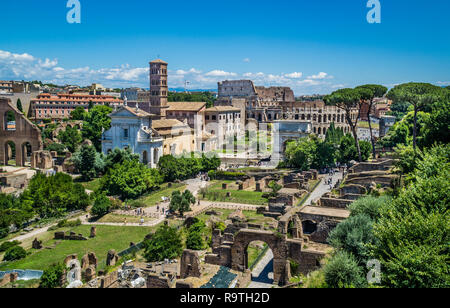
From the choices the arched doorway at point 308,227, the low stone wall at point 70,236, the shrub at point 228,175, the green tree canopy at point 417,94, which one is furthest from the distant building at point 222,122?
the arched doorway at point 308,227

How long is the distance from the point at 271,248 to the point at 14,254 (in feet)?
52.4

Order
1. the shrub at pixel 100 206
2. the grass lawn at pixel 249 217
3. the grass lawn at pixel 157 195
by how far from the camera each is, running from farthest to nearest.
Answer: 1. the grass lawn at pixel 157 195
2. the shrub at pixel 100 206
3. the grass lawn at pixel 249 217

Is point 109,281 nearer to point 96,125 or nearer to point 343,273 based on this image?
point 343,273

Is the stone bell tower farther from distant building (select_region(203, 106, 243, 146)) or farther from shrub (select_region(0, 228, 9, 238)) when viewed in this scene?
shrub (select_region(0, 228, 9, 238))

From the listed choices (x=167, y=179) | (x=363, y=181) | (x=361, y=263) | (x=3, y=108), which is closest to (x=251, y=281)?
(x=361, y=263)

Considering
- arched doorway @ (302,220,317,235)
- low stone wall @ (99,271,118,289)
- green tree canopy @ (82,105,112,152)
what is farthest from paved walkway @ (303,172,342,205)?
green tree canopy @ (82,105,112,152)

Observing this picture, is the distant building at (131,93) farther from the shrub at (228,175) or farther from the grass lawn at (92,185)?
the shrub at (228,175)

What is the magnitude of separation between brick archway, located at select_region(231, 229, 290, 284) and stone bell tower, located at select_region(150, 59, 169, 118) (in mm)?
43565

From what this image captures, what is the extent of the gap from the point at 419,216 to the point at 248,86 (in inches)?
3665

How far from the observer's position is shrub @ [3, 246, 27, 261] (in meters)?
23.3

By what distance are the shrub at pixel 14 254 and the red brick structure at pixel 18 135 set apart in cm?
3229

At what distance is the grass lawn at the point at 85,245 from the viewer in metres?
22.5

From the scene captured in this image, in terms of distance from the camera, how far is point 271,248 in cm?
1864
